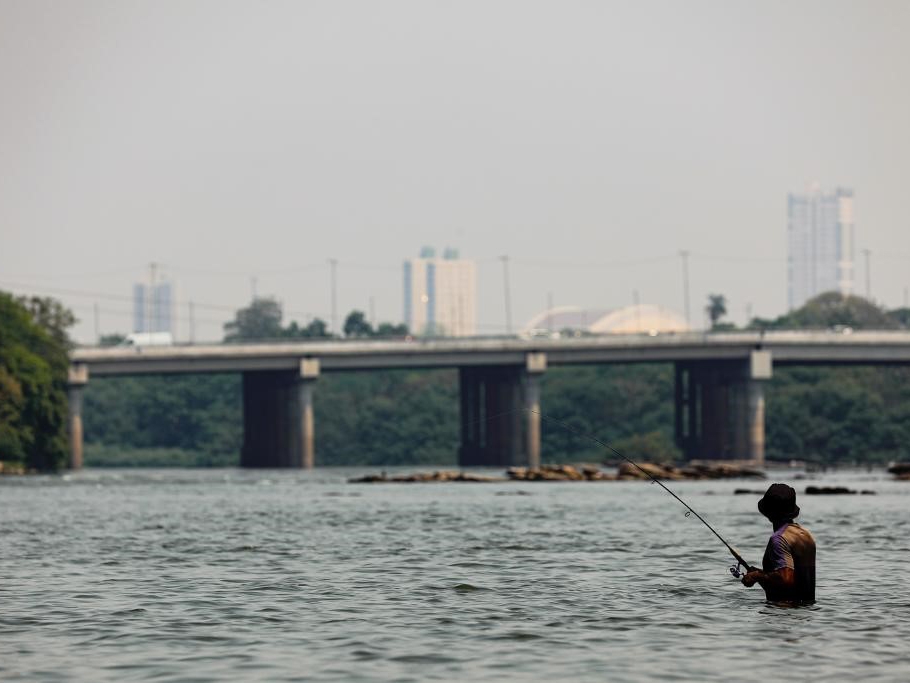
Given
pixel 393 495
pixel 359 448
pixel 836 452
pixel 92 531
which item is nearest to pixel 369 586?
pixel 92 531

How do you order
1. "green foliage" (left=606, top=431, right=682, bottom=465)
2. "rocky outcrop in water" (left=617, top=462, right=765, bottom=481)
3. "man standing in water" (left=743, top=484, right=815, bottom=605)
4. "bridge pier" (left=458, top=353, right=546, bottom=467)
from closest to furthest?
"man standing in water" (left=743, top=484, right=815, bottom=605)
"rocky outcrop in water" (left=617, top=462, right=765, bottom=481)
"bridge pier" (left=458, top=353, right=546, bottom=467)
"green foliage" (left=606, top=431, right=682, bottom=465)

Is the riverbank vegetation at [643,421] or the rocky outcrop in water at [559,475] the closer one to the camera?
the rocky outcrop in water at [559,475]

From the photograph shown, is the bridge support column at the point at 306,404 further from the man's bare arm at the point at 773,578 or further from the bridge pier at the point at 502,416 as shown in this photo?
the man's bare arm at the point at 773,578

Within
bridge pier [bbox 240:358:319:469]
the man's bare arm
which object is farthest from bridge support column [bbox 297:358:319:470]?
the man's bare arm

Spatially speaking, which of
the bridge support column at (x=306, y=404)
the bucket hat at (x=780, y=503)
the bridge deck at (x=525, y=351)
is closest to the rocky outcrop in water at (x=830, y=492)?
the bucket hat at (x=780, y=503)

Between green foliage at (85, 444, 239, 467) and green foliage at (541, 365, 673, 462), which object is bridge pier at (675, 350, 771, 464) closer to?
green foliage at (541, 365, 673, 462)

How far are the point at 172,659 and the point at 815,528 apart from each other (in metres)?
31.3

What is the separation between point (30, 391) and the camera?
126625mm

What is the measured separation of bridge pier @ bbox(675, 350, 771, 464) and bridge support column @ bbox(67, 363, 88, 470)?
2005 inches

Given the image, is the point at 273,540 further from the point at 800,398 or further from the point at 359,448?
the point at 359,448

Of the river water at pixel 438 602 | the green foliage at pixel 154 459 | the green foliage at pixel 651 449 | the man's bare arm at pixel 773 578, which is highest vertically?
the man's bare arm at pixel 773 578

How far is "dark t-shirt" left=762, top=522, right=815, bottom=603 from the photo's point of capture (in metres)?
22.8

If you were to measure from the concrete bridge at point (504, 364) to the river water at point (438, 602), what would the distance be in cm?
8268

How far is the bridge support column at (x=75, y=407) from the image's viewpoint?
137 metres
